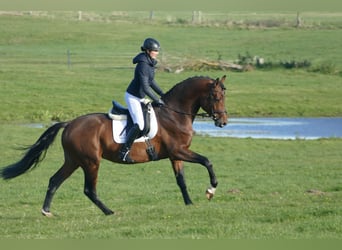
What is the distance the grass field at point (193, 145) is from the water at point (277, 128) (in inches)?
60.8

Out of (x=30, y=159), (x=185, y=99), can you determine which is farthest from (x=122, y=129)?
(x=30, y=159)

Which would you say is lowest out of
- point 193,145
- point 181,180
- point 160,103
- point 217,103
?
point 193,145

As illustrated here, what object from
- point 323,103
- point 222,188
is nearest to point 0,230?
point 222,188

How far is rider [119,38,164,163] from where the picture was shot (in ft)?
51.0

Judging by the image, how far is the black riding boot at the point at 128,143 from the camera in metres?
15.7

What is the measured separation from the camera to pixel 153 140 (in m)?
16.0

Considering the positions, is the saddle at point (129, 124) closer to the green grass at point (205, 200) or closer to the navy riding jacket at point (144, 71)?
the navy riding jacket at point (144, 71)

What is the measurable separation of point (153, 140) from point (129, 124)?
0.52m

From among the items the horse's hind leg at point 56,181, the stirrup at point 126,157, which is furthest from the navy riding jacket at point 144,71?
→ the horse's hind leg at point 56,181

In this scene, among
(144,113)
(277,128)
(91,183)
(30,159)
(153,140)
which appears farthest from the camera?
(277,128)

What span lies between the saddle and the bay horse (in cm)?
7

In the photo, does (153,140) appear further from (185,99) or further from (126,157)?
(185,99)

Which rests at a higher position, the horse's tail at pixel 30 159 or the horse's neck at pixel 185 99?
the horse's neck at pixel 185 99

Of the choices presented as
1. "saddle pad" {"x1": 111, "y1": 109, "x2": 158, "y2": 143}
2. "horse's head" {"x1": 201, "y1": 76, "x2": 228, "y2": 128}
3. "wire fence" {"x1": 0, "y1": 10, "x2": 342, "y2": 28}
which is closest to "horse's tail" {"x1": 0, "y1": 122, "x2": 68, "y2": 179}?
"saddle pad" {"x1": 111, "y1": 109, "x2": 158, "y2": 143}
